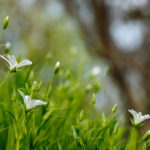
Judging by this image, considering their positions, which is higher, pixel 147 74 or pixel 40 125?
pixel 40 125

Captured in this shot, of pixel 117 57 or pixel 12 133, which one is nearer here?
pixel 12 133

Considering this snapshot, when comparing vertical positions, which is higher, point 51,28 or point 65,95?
point 65,95

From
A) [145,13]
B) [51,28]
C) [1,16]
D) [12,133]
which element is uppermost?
[12,133]

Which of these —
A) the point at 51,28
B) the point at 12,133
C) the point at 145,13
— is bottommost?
the point at 51,28

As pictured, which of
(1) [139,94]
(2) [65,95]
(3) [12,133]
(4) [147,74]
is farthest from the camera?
(1) [139,94]

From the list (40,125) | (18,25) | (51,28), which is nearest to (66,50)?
(51,28)

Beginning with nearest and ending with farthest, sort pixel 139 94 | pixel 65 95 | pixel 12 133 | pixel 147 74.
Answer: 1. pixel 12 133
2. pixel 65 95
3. pixel 147 74
4. pixel 139 94

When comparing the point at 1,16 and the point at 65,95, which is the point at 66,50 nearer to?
the point at 1,16

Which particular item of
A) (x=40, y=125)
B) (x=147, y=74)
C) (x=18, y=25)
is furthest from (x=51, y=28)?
(x=40, y=125)

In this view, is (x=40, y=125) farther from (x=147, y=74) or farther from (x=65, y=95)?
(x=147, y=74)
